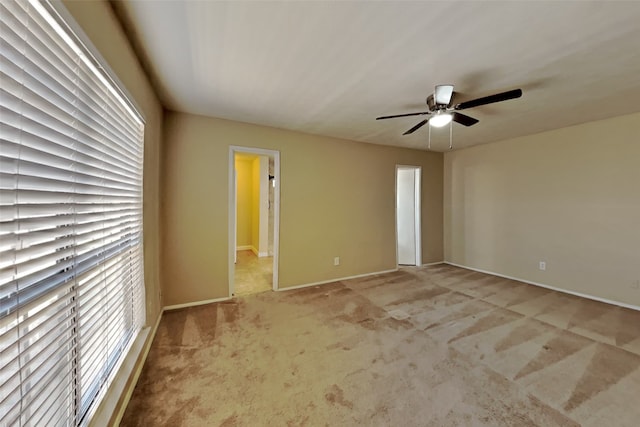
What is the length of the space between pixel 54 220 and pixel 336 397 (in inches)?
70.8

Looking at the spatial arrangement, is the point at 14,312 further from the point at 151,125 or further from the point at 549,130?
the point at 549,130

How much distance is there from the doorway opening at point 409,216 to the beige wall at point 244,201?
3.77 metres

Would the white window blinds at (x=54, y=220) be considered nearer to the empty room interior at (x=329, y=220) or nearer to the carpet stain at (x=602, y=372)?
the empty room interior at (x=329, y=220)

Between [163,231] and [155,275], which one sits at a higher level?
[163,231]

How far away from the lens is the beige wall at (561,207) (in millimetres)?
3064

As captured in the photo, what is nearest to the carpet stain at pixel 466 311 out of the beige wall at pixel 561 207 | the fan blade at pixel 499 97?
the beige wall at pixel 561 207

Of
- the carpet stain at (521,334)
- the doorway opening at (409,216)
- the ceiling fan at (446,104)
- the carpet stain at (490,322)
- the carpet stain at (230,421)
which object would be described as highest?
the ceiling fan at (446,104)

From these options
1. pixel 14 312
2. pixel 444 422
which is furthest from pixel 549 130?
pixel 14 312

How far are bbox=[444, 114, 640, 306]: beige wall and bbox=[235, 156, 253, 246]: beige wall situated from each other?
16.2 feet

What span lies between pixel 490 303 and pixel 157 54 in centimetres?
436

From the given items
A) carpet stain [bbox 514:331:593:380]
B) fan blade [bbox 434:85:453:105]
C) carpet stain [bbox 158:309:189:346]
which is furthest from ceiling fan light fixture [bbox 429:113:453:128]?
carpet stain [bbox 158:309:189:346]

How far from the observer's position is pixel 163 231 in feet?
9.43

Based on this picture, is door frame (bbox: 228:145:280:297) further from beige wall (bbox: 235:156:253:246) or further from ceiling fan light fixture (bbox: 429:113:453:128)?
beige wall (bbox: 235:156:253:246)

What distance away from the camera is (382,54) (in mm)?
1780
